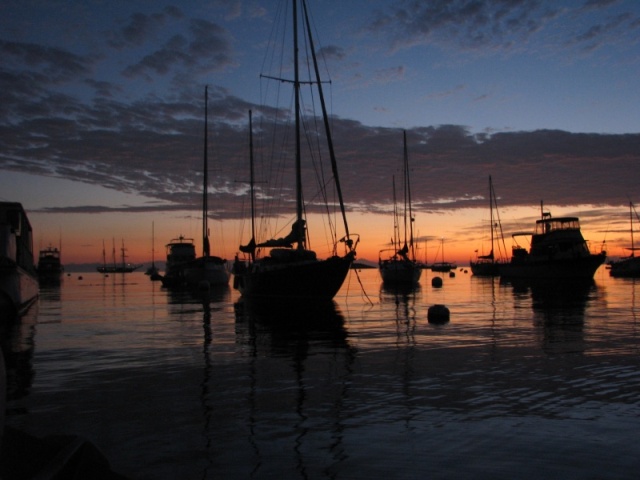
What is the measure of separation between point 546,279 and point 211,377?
67.5 metres

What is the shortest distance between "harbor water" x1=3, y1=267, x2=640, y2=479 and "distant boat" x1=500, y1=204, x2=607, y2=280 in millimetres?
49916

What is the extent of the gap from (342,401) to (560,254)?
67.1 m

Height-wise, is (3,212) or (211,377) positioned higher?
(3,212)

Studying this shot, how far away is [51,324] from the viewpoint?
2659 centimetres

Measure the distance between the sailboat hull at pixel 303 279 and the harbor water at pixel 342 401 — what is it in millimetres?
10976

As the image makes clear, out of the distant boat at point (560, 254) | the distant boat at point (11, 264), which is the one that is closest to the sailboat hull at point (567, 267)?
the distant boat at point (560, 254)

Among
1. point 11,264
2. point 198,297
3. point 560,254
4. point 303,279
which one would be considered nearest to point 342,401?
point 303,279

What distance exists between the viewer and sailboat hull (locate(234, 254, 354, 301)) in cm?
3297

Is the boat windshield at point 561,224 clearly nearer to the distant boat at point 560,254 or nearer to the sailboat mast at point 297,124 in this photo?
the distant boat at point 560,254

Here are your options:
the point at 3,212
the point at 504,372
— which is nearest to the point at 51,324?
the point at 3,212

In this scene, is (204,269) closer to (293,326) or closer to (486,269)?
(293,326)

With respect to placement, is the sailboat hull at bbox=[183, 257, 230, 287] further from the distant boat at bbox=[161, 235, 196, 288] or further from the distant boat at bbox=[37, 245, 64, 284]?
the distant boat at bbox=[37, 245, 64, 284]

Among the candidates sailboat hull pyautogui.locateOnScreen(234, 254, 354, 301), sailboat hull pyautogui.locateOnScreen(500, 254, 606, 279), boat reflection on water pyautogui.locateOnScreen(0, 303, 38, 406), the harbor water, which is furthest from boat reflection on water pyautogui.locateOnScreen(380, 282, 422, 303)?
boat reflection on water pyautogui.locateOnScreen(0, 303, 38, 406)

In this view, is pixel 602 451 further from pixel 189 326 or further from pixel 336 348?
pixel 189 326
